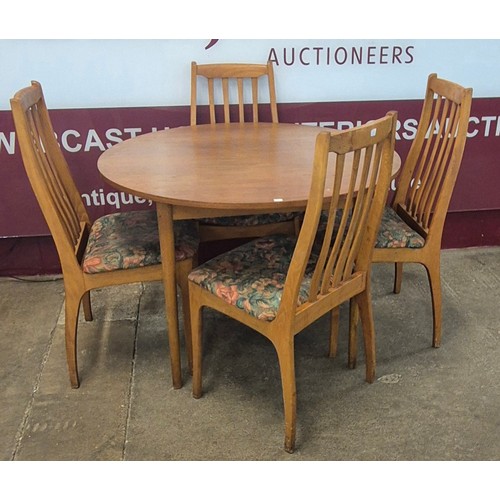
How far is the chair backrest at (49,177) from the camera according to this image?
1743 mm

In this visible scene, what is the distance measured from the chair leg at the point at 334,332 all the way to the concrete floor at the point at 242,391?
4 cm

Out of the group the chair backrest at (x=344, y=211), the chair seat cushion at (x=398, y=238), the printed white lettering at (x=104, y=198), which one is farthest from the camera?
the printed white lettering at (x=104, y=198)

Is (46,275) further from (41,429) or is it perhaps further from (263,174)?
(263,174)

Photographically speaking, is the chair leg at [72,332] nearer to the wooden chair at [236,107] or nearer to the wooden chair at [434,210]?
the wooden chair at [236,107]

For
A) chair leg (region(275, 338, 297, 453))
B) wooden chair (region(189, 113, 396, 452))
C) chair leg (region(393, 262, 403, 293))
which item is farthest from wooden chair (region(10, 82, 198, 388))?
chair leg (region(393, 262, 403, 293))

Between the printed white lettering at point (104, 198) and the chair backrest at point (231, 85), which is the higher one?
the chair backrest at point (231, 85)

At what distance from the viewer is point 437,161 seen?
215 cm

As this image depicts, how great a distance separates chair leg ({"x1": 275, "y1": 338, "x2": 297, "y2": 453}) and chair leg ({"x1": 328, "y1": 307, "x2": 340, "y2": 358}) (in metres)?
0.48

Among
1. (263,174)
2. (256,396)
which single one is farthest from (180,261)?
(256,396)

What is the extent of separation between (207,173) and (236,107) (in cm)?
97

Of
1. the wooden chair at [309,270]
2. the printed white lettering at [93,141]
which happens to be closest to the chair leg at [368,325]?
the wooden chair at [309,270]

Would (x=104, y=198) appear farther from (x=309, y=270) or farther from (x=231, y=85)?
(x=309, y=270)

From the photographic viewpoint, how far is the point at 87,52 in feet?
8.24

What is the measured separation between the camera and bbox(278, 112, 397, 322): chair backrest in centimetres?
141
